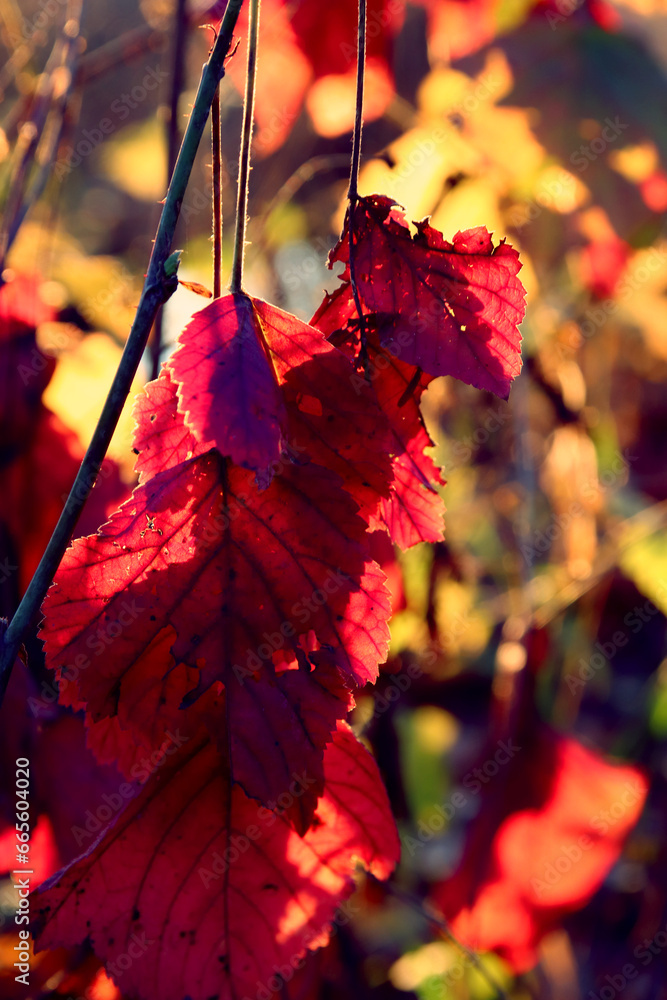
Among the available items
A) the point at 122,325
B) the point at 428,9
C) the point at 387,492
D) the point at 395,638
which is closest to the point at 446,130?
the point at 428,9

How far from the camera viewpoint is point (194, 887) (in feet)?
1.65

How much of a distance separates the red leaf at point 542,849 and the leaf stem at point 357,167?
106cm

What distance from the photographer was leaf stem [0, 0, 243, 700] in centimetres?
39

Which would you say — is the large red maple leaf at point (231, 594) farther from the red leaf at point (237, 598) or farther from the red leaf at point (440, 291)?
the red leaf at point (440, 291)

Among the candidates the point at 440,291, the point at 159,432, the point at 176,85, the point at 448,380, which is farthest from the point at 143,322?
the point at 448,380

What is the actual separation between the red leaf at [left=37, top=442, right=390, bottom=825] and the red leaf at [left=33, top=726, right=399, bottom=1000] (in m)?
0.10

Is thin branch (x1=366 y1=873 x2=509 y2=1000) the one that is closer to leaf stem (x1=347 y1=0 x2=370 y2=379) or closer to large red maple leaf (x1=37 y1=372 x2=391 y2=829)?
large red maple leaf (x1=37 y1=372 x2=391 y2=829)

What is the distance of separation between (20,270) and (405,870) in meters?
1.35

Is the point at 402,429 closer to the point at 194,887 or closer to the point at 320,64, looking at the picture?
the point at 194,887

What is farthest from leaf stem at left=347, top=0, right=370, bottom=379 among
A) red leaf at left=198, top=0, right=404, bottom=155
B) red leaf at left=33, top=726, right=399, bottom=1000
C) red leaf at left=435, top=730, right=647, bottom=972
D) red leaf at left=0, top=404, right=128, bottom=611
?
red leaf at left=435, top=730, right=647, bottom=972

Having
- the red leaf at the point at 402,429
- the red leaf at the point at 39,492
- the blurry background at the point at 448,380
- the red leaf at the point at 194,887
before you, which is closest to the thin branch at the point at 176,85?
the blurry background at the point at 448,380

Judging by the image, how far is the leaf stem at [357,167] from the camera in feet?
1.41

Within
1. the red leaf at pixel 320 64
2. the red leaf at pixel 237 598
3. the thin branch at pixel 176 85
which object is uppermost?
the red leaf at pixel 320 64

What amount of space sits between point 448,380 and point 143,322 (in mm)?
1308
